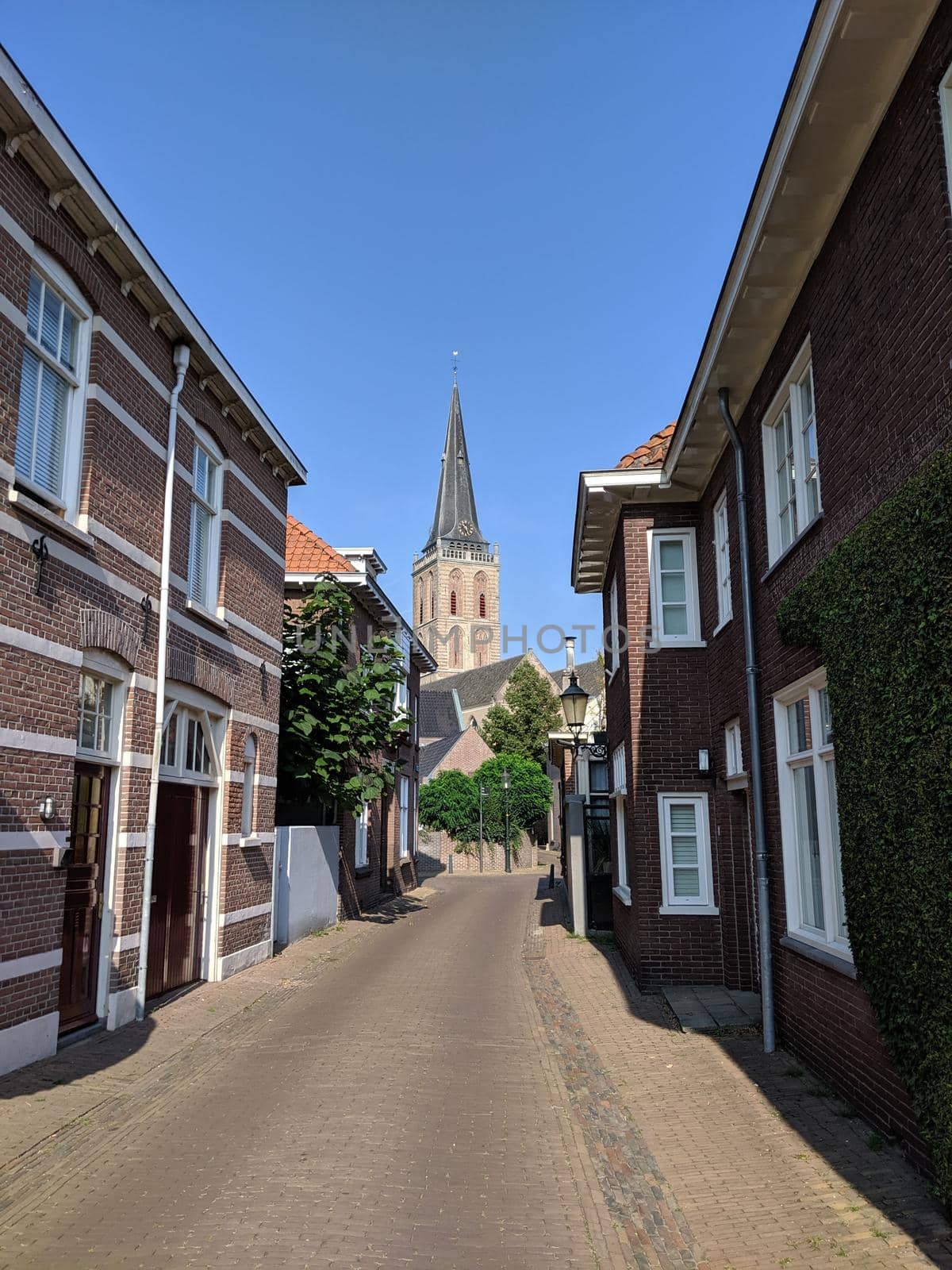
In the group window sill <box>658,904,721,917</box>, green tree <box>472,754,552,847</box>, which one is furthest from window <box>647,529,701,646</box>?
green tree <box>472,754,552,847</box>

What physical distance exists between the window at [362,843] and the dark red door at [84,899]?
38.2 feet

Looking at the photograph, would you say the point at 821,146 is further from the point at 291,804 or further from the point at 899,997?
the point at 291,804

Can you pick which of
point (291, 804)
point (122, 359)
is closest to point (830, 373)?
point (122, 359)

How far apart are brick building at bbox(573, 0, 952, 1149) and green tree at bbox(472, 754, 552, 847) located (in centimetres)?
3114

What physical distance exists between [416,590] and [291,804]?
325 ft

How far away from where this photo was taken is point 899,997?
18.4 ft

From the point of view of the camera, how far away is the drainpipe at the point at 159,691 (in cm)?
987

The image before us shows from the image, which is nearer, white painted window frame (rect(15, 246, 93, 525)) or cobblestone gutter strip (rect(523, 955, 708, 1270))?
cobblestone gutter strip (rect(523, 955, 708, 1270))

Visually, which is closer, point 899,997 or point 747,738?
point 899,997

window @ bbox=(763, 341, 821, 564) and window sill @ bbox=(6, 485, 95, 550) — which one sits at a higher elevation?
window @ bbox=(763, 341, 821, 564)

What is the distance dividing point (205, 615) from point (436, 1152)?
7.19m

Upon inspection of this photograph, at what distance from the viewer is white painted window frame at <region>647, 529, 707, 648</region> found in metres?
12.7

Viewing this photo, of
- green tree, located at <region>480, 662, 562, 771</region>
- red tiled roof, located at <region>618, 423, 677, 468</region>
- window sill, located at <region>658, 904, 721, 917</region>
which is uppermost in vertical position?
green tree, located at <region>480, 662, 562, 771</region>

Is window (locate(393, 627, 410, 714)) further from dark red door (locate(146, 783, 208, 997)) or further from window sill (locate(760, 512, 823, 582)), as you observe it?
window sill (locate(760, 512, 823, 582))
